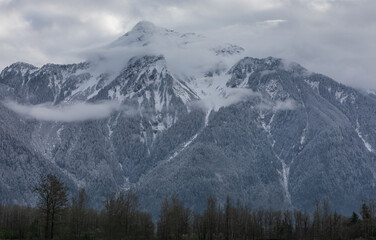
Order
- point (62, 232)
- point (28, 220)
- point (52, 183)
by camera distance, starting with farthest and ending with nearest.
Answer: point (28, 220), point (62, 232), point (52, 183)

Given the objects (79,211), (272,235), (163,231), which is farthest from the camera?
(272,235)

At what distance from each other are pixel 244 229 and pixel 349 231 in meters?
33.7

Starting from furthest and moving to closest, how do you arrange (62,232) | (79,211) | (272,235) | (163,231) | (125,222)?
(272,235), (163,231), (79,211), (125,222), (62,232)

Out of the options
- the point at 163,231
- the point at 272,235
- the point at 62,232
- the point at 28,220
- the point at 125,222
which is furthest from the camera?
the point at 272,235

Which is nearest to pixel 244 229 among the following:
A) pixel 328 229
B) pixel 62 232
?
pixel 328 229

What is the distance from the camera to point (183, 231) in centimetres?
18550

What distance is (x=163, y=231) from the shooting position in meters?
175

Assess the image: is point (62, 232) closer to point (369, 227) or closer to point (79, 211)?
point (79, 211)

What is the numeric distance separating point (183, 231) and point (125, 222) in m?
40.6

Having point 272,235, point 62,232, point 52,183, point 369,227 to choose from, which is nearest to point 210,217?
point 272,235

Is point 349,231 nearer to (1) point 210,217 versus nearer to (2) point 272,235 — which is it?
(2) point 272,235

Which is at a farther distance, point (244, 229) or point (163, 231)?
point (244, 229)

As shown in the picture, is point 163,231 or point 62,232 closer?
point 62,232

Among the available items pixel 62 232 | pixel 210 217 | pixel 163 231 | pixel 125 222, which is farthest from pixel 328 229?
pixel 62 232
